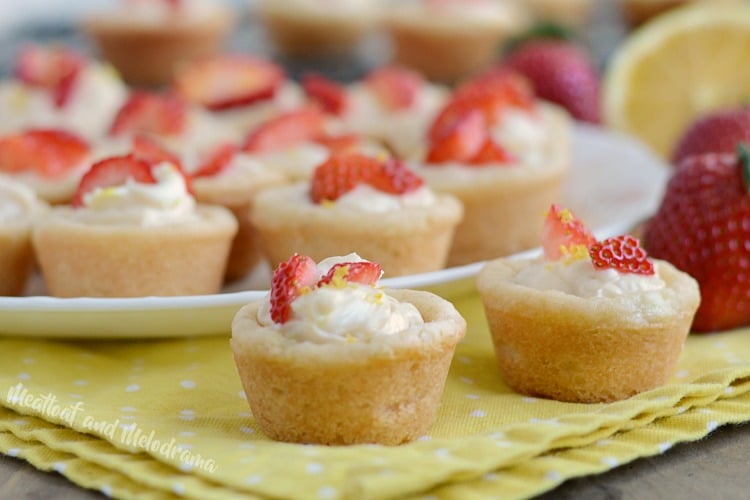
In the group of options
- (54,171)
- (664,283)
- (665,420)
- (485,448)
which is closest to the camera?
(485,448)

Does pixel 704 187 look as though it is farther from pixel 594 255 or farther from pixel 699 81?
pixel 699 81

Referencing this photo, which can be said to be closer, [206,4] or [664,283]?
[664,283]

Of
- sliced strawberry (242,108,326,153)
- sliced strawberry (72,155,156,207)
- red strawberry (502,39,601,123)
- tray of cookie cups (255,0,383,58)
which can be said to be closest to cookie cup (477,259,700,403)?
sliced strawberry (72,155,156,207)

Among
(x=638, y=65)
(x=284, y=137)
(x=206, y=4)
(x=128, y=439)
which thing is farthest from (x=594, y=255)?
(x=206, y=4)

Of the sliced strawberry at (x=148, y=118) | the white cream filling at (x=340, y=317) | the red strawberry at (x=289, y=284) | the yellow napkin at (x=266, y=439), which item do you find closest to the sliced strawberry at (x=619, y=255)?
the yellow napkin at (x=266, y=439)

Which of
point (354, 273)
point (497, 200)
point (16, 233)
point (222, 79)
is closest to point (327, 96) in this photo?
point (222, 79)

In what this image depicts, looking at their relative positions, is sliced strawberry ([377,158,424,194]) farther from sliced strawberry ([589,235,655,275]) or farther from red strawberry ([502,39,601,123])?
red strawberry ([502,39,601,123])

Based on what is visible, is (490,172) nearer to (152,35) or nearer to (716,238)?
(716,238)

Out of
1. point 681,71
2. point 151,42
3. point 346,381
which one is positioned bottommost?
point 151,42
